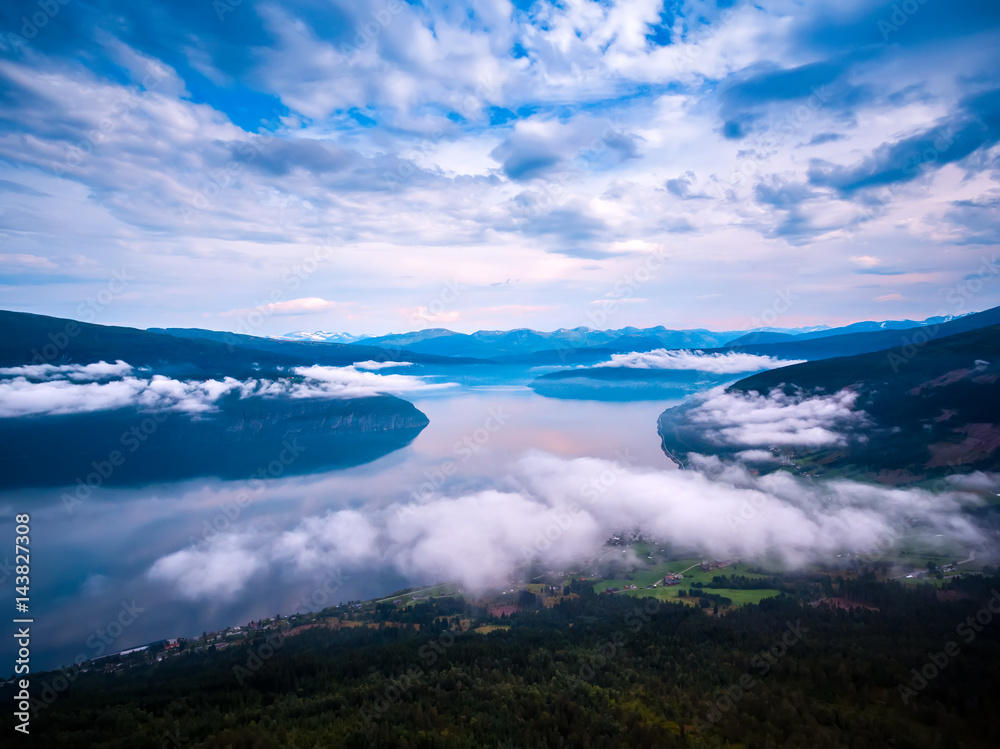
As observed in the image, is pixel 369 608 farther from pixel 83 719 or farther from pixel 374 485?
pixel 374 485

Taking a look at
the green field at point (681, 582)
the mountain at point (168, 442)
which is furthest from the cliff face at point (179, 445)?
the green field at point (681, 582)

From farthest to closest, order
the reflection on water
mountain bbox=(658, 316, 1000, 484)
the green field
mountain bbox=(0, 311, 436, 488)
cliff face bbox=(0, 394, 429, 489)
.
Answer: mountain bbox=(0, 311, 436, 488)
cliff face bbox=(0, 394, 429, 489)
mountain bbox=(658, 316, 1000, 484)
the reflection on water
the green field

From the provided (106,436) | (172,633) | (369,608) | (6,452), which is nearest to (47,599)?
(172,633)

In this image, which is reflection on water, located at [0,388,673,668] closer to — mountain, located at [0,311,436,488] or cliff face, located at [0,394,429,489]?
cliff face, located at [0,394,429,489]

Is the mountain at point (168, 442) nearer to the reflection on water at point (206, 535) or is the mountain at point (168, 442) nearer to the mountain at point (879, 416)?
the reflection on water at point (206, 535)

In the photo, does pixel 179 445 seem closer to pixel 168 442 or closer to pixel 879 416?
pixel 168 442

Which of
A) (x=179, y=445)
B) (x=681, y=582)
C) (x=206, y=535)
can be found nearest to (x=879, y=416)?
(x=681, y=582)

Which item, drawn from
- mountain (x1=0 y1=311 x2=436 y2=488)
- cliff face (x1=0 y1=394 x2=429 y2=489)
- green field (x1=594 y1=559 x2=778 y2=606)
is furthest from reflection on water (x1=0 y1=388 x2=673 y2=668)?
green field (x1=594 y1=559 x2=778 y2=606)
